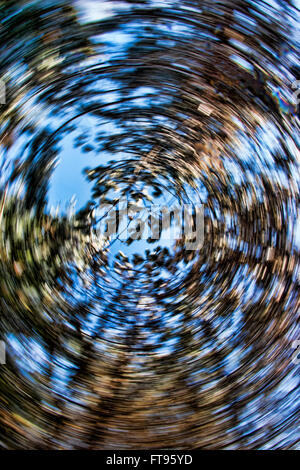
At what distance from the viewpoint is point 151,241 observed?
70cm

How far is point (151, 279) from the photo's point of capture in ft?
2.27

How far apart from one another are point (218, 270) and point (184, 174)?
0.21 meters

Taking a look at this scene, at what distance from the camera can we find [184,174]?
0.67 metres

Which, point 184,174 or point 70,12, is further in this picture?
point 184,174

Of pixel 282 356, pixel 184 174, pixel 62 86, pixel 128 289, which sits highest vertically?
pixel 62 86

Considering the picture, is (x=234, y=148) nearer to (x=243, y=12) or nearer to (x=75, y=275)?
(x=243, y=12)

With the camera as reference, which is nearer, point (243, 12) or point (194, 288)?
point (243, 12)

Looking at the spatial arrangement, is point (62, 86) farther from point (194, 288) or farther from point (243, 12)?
point (194, 288)

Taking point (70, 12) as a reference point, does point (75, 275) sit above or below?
below

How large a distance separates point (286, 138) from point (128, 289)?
0.43 m

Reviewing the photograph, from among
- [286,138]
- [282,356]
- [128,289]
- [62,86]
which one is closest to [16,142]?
[62,86]

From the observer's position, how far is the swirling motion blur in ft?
1.81

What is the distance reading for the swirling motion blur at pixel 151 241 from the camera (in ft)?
1.81

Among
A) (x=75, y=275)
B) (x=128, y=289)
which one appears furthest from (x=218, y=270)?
(x=75, y=275)
